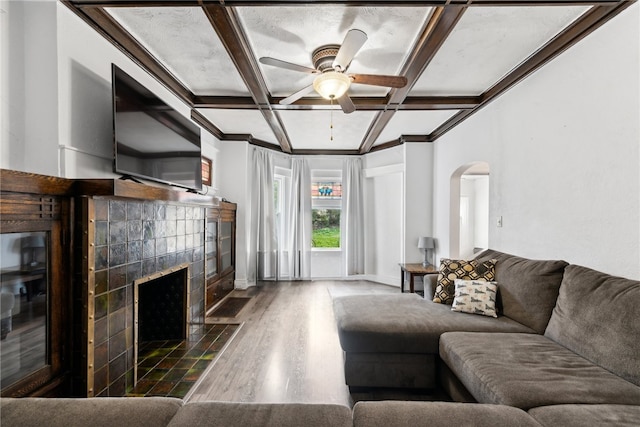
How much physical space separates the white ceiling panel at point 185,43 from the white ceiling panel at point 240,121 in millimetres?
717

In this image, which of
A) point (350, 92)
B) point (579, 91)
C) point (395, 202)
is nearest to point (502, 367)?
point (579, 91)

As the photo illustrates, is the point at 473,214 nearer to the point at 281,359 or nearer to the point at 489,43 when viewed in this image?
the point at 489,43

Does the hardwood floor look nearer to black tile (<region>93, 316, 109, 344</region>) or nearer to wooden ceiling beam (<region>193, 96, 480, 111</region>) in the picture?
black tile (<region>93, 316, 109, 344</region>)

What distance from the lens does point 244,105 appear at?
334 cm

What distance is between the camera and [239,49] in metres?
2.22

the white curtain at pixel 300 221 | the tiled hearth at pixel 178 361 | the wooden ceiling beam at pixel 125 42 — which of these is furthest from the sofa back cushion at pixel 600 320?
the white curtain at pixel 300 221

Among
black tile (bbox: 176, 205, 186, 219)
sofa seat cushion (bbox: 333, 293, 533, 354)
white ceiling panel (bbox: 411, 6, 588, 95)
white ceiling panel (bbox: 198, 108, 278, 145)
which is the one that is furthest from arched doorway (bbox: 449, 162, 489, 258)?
black tile (bbox: 176, 205, 186, 219)

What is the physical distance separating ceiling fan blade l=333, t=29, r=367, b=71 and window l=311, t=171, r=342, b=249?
368 cm

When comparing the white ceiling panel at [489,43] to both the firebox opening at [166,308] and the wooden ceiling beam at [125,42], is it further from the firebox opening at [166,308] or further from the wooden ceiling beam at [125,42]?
the firebox opening at [166,308]

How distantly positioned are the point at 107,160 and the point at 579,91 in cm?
353

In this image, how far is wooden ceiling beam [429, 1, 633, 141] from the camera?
6.01ft

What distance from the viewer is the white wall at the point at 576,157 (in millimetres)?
1742

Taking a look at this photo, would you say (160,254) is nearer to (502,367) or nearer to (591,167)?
(502,367)

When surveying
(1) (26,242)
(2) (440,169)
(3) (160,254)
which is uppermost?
(2) (440,169)
